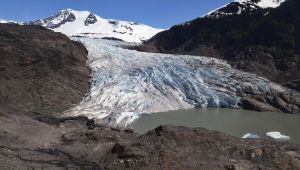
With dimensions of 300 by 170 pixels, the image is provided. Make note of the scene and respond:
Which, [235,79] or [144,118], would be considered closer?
[144,118]

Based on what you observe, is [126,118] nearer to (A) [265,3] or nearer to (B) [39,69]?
(B) [39,69]

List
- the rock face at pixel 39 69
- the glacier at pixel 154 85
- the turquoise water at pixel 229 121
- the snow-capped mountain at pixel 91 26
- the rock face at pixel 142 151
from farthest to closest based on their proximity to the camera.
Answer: the snow-capped mountain at pixel 91 26
the rock face at pixel 39 69
the glacier at pixel 154 85
the turquoise water at pixel 229 121
the rock face at pixel 142 151

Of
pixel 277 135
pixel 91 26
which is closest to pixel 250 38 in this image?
pixel 277 135

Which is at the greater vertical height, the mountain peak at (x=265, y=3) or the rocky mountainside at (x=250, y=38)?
the mountain peak at (x=265, y=3)

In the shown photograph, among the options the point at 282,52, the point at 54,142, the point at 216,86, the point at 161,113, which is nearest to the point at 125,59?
the point at 216,86

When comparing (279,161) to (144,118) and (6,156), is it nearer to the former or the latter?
(6,156)

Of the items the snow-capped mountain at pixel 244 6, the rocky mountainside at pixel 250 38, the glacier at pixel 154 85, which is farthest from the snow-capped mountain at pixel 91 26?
the glacier at pixel 154 85

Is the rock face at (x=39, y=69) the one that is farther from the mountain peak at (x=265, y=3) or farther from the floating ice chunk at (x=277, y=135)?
the mountain peak at (x=265, y=3)
